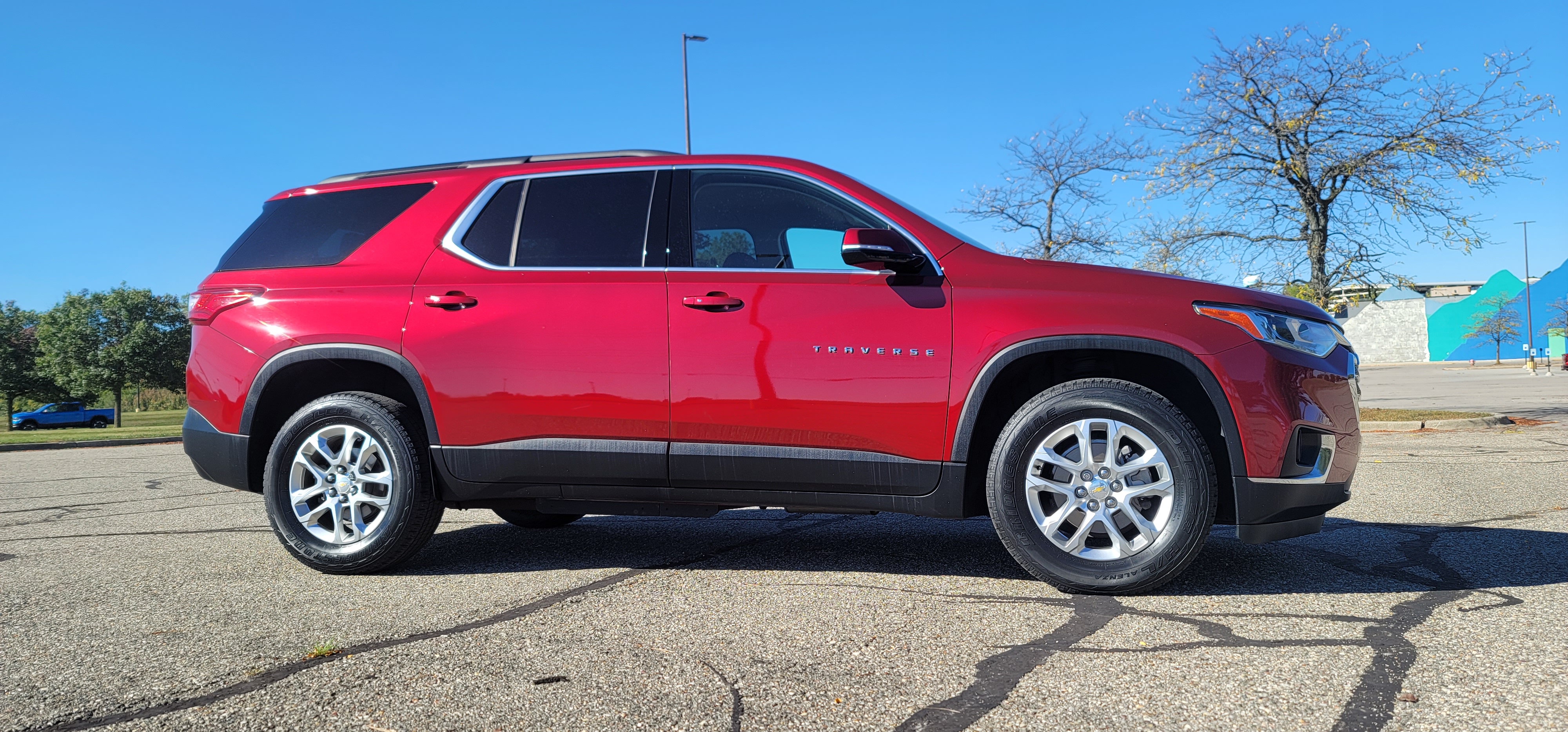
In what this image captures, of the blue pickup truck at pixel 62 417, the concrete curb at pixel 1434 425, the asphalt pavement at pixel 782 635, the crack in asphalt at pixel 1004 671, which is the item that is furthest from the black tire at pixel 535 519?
the blue pickup truck at pixel 62 417

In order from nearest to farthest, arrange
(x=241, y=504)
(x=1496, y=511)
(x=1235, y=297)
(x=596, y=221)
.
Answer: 1. (x=1235, y=297)
2. (x=596, y=221)
3. (x=1496, y=511)
4. (x=241, y=504)

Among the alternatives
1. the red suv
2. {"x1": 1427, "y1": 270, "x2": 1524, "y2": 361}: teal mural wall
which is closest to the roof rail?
the red suv

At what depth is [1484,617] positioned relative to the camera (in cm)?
310

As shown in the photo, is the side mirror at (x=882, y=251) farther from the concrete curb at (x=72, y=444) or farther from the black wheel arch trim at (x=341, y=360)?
the concrete curb at (x=72, y=444)

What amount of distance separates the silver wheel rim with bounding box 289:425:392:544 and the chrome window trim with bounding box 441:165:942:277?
35.6 inches

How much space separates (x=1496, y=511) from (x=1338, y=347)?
2853mm

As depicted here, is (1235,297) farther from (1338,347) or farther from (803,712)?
(803,712)

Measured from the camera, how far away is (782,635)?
3.01m

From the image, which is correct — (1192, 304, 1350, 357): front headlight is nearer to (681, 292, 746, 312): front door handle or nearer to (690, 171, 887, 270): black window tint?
(690, 171, 887, 270): black window tint

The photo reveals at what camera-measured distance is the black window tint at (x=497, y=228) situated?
414cm

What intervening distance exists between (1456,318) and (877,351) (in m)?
102

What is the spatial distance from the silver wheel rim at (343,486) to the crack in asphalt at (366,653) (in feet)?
3.39

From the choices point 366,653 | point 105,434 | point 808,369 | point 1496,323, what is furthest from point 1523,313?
point 366,653

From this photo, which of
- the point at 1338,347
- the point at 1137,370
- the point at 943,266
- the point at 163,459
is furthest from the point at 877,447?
the point at 163,459
